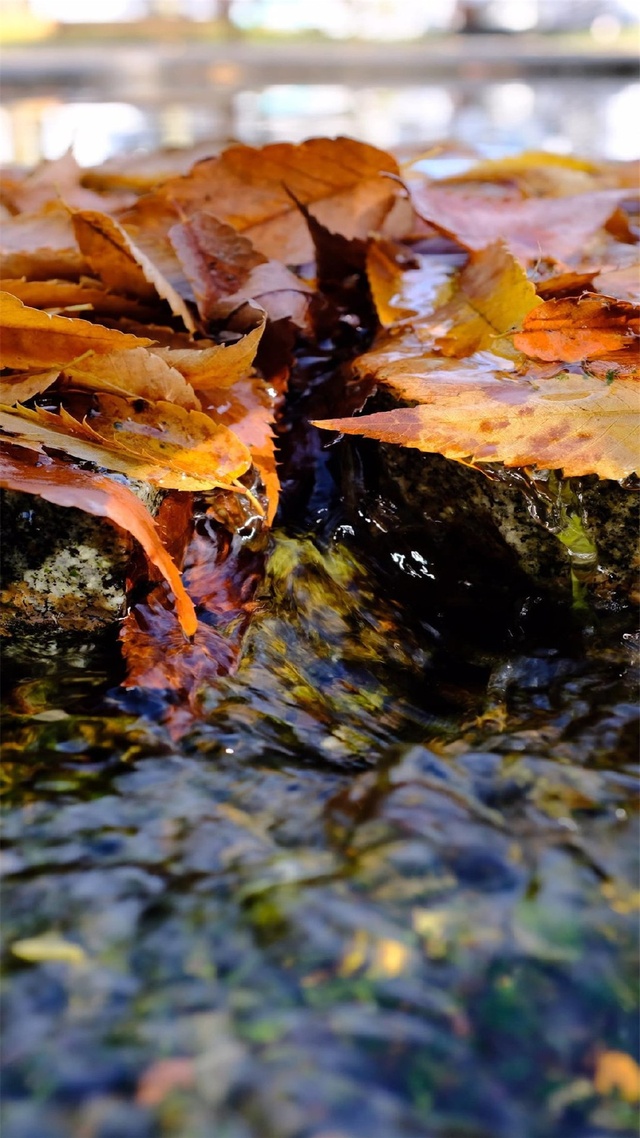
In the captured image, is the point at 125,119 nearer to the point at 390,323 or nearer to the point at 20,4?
the point at 20,4

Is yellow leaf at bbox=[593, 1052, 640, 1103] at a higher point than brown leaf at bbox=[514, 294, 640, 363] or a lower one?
lower

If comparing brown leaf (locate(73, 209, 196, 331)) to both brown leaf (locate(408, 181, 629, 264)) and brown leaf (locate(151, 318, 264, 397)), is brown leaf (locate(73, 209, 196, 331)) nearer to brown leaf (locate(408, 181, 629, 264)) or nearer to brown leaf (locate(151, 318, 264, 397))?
brown leaf (locate(151, 318, 264, 397))

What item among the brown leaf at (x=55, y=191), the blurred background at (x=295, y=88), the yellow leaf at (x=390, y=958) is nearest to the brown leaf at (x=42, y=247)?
the brown leaf at (x=55, y=191)

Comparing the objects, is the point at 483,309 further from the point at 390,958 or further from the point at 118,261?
the point at 390,958

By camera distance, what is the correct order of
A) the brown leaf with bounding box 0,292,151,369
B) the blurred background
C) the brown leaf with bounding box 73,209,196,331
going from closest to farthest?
the brown leaf with bounding box 0,292,151,369 → the brown leaf with bounding box 73,209,196,331 → the blurred background

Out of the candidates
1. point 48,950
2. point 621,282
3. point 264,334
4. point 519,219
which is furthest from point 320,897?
point 519,219

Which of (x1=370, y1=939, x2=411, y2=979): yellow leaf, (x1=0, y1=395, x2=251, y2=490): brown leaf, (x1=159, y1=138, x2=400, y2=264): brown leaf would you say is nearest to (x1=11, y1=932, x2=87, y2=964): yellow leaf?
(x1=370, y1=939, x2=411, y2=979): yellow leaf

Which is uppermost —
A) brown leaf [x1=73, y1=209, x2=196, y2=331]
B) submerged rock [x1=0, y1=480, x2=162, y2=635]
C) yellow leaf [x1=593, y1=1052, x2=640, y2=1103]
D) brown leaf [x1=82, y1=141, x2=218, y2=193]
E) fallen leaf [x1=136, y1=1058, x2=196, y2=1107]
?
brown leaf [x1=82, y1=141, x2=218, y2=193]
